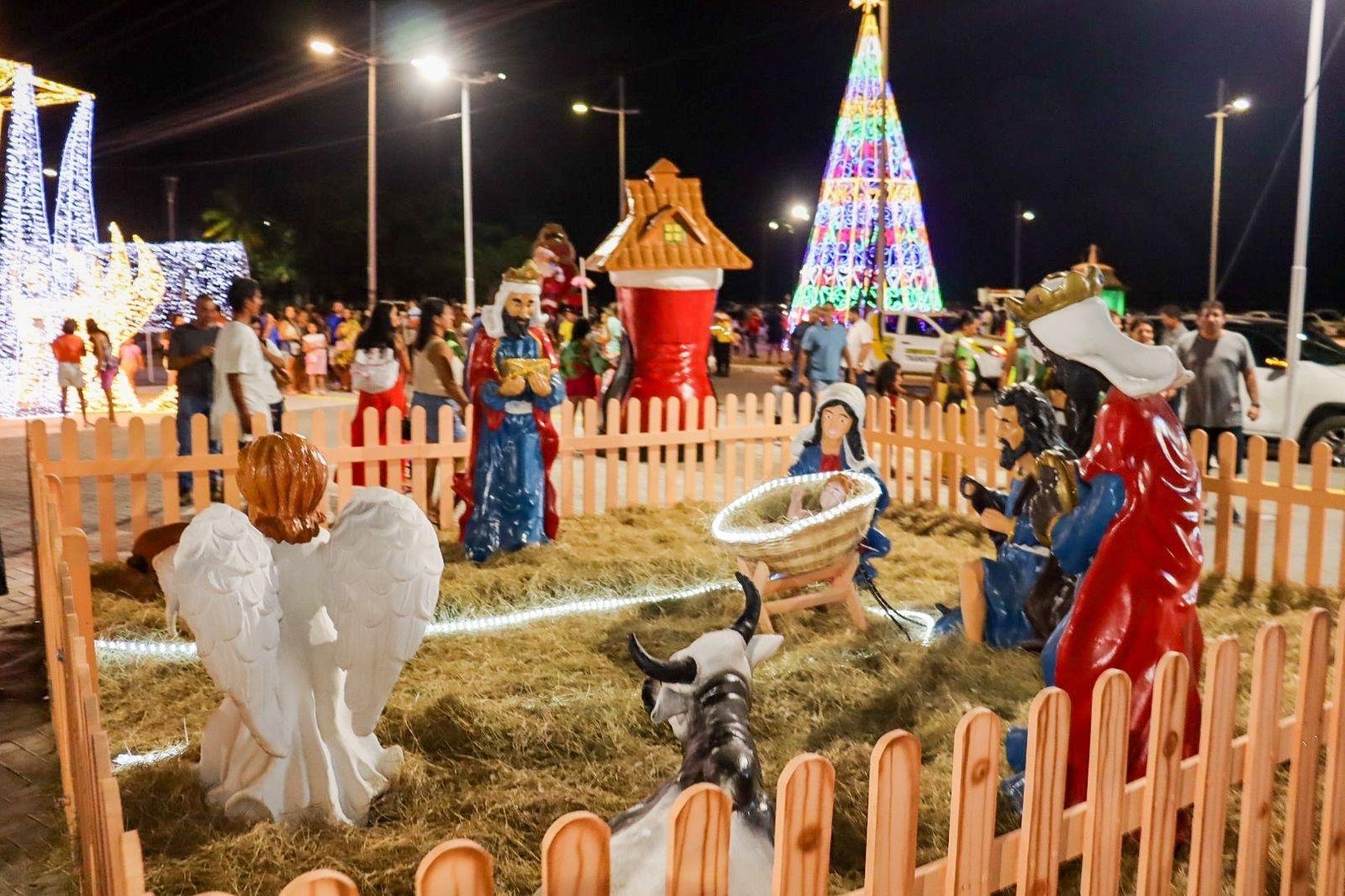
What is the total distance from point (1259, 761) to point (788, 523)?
3.16 meters

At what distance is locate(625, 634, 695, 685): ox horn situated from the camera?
2.89 m

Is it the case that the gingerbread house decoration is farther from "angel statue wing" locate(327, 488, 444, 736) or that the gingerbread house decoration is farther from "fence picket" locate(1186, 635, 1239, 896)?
"fence picket" locate(1186, 635, 1239, 896)

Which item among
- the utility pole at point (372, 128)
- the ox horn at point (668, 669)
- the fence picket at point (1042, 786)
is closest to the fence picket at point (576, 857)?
the fence picket at point (1042, 786)

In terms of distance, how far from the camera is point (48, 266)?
15.7m

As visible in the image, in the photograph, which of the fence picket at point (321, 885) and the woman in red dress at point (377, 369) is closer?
the fence picket at point (321, 885)

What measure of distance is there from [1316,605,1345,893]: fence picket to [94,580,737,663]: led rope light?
375cm

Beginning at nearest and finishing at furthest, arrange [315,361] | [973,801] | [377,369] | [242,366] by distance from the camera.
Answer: [973,801]
[242,366]
[377,369]
[315,361]

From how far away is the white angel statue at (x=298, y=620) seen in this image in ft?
9.83

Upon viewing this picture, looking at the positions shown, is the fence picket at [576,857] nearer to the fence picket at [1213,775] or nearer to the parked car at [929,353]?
the fence picket at [1213,775]

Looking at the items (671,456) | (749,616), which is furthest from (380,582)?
(671,456)

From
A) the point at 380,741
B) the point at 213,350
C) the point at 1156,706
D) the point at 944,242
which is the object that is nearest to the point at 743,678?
the point at 1156,706

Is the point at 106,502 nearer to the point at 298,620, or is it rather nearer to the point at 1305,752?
the point at 298,620

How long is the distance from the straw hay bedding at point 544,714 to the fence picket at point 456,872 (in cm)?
186

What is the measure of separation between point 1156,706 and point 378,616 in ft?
6.69
